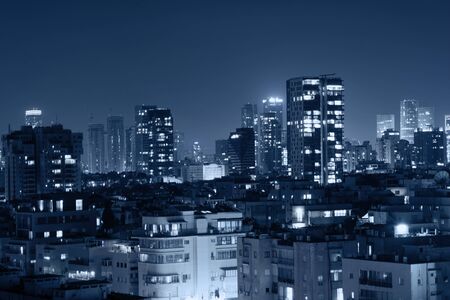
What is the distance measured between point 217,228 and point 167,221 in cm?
251

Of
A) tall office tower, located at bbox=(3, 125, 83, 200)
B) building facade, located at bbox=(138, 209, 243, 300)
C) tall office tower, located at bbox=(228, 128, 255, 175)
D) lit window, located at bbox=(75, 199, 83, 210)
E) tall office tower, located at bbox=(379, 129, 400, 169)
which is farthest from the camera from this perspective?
tall office tower, located at bbox=(379, 129, 400, 169)

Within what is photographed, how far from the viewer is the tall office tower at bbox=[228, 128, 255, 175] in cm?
16632

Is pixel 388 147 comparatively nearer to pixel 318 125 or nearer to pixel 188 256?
pixel 318 125

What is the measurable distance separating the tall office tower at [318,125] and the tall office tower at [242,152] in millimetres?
40897

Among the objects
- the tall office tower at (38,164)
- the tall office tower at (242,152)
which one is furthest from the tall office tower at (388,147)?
the tall office tower at (38,164)

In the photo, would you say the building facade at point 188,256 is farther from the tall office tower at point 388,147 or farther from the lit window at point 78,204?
the tall office tower at point 388,147

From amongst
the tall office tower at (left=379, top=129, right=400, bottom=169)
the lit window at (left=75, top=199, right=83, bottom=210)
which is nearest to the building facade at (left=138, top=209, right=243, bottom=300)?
the lit window at (left=75, top=199, right=83, bottom=210)

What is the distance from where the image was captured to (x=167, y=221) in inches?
1992

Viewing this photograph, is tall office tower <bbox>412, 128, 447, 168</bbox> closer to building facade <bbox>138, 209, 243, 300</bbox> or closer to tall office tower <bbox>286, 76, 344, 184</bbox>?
tall office tower <bbox>286, 76, 344, 184</bbox>

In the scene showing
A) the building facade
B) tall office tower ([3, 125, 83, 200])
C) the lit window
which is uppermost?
tall office tower ([3, 125, 83, 200])

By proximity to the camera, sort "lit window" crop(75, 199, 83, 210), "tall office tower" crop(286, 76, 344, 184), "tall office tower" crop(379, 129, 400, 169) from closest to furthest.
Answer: "lit window" crop(75, 199, 83, 210)
"tall office tower" crop(286, 76, 344, 184)
"tall office tower" crop(379, 129, 400, 169)

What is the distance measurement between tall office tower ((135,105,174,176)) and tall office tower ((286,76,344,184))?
191 feet

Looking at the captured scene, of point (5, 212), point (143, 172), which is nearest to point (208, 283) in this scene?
point (5, 212)

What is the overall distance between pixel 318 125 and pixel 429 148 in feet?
187
